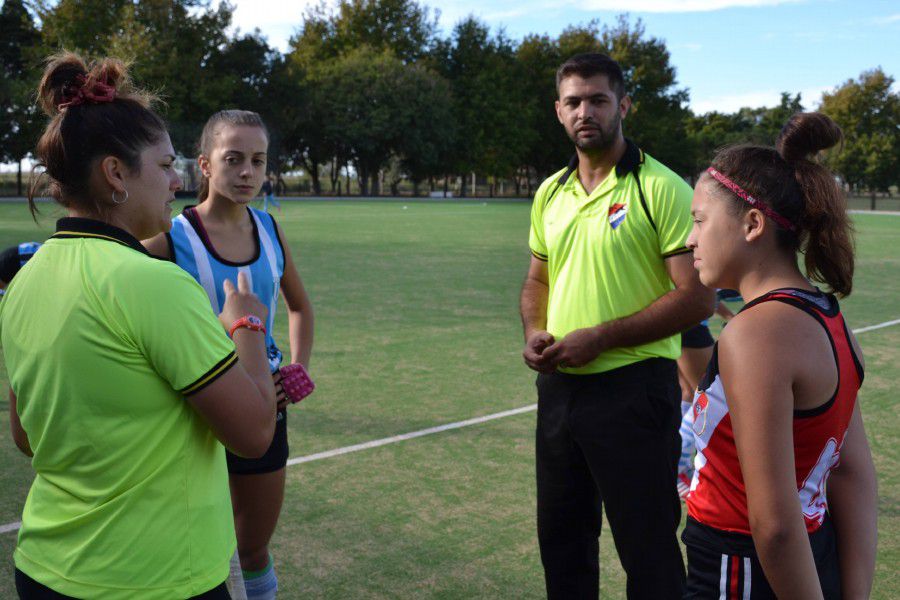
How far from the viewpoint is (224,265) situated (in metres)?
3.31

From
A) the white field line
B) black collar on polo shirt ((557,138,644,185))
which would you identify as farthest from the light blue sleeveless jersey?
the white field line

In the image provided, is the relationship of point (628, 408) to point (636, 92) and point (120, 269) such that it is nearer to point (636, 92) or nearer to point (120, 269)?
point (120, 269)

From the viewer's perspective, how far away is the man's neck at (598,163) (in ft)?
11.7

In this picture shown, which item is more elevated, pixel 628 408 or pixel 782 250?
pixel 782 250

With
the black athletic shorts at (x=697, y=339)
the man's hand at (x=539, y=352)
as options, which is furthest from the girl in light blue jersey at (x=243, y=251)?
the black athletic shorts at (x=697, y=339)

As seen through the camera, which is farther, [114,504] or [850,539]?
[850,539]

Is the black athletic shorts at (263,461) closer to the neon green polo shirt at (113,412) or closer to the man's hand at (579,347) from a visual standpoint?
the man's hand at (579,347)

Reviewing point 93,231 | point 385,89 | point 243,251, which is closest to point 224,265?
point 243,251

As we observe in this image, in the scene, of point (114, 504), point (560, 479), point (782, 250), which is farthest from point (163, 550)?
point (560, 479)

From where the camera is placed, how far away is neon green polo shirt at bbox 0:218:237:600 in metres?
1.80

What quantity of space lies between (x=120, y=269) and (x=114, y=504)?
1.76 feet

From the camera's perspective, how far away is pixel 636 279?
3.39m

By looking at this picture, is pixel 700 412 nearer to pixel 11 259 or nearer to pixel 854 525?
pixel 854 525

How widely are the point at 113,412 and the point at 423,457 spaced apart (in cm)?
413
